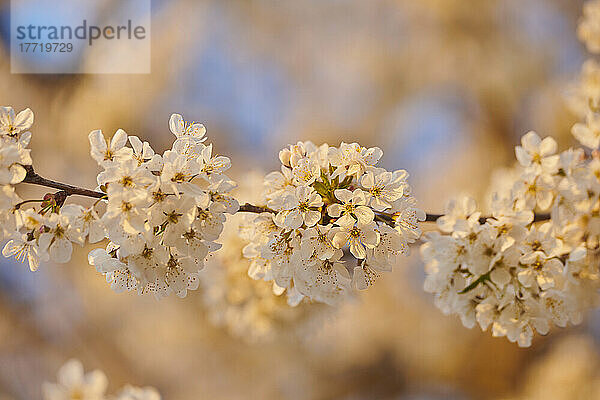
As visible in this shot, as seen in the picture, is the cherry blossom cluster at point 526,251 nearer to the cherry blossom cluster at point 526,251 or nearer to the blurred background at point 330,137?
the cherry blossom cluster at point 526,251

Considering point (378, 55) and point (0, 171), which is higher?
point (378, 55)

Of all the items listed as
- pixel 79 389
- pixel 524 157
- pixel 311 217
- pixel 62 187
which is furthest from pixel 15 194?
pixel 524 157

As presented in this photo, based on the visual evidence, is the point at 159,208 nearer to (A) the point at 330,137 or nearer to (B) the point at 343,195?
(B) the point at 343,195

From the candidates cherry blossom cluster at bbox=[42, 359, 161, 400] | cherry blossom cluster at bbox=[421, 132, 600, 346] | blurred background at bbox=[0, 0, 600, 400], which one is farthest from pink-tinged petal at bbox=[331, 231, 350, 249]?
blurred background at bbox=[0, 0, 600, 400]

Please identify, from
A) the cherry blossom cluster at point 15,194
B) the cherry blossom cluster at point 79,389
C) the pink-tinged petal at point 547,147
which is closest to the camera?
the cherry blossom cluster at point 15,194

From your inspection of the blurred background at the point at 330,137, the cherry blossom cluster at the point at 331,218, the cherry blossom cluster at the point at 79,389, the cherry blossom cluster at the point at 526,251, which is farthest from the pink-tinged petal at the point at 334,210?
the blurred background at the point at 330,137

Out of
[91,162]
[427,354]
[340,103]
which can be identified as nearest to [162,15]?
[91,162]

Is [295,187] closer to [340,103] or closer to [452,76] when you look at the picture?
[340,103]

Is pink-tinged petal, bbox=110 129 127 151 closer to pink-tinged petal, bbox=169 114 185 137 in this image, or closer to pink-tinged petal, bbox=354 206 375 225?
pink-tinged petal, bbox=169 114 185 137
